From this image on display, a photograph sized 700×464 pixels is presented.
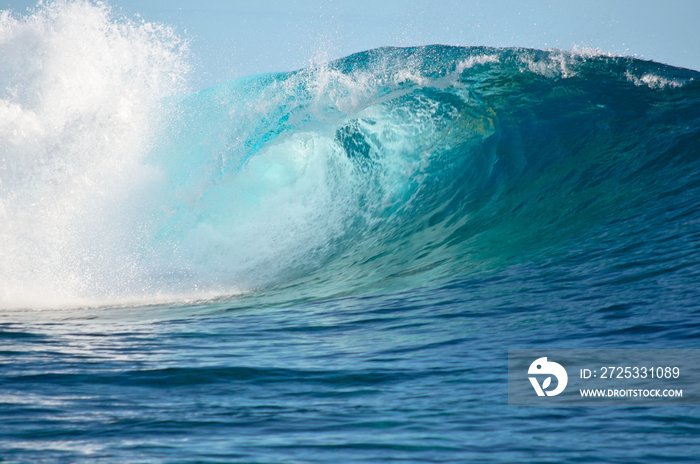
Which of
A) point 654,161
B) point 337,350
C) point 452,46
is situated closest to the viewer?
point 337,350

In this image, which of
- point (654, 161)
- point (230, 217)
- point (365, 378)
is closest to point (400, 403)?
point (365, 378)

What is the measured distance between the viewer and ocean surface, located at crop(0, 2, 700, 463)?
2.65 m

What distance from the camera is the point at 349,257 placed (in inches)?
306

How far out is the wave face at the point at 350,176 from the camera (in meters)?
6.98

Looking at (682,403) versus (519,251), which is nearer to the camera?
(682,403)

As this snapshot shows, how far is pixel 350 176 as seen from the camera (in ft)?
32.5

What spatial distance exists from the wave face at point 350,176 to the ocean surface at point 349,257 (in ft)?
0.12

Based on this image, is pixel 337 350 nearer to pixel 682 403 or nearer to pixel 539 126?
pixel 682 403

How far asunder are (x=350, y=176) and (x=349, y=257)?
245 cm

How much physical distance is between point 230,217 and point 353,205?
186cm

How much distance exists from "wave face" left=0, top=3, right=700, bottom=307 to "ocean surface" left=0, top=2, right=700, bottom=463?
0.04 metres

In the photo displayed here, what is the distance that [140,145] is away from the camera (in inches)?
408

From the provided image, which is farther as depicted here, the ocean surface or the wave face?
the wave face

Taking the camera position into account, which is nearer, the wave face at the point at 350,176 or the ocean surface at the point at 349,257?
the ocean surface at the point at 349,257
